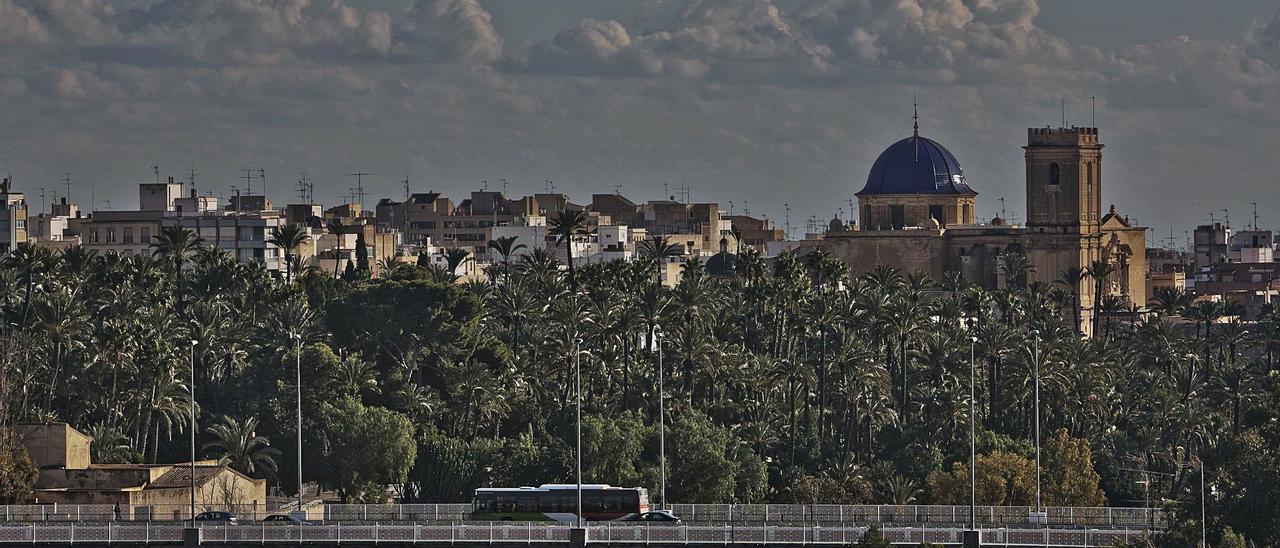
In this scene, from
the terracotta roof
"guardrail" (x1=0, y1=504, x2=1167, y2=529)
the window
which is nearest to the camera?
"guardrail" (x1=0, y1=504, x2=1167, y2=529)

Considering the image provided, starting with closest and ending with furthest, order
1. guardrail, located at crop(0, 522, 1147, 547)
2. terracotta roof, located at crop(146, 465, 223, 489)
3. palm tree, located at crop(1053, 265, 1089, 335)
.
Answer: guardrail, located at crop(0, 522, 1147, 547), terracotta roof, located at crop(146, 465, 223, 489), palm tree, located at crop(1053, 265, 1089, 335)

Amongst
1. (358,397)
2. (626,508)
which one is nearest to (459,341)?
(358,397)

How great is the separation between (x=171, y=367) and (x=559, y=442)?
14.2 m

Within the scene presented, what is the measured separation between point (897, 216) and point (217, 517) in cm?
10289

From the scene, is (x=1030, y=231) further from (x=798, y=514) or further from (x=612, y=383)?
(x=798, y=514)

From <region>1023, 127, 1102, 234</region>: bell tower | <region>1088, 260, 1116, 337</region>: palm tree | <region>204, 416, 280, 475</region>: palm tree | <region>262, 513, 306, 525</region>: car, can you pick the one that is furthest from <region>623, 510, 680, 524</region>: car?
<region>1023, 127, 1102, 234</region>: bell tower

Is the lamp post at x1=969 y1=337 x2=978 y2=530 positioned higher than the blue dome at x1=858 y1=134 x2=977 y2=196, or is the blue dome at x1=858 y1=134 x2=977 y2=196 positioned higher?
the blue dome at x1=858 y1=134 x2=977 y2=196

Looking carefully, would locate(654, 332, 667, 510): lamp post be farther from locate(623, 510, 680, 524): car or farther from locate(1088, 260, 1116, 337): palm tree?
locate(1088, 260, 1116, 337): palm tree

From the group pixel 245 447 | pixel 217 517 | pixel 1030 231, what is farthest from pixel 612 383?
pixel 1030 231

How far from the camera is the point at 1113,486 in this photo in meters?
113

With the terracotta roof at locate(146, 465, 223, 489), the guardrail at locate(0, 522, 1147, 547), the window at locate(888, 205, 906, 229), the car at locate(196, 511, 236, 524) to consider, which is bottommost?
the guardrail at locate(0, 522, 1147, 547)

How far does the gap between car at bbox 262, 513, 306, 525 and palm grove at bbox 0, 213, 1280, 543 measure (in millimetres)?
12272

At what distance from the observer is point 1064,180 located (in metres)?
179

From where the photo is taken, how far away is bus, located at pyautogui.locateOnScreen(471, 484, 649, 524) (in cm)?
9144
